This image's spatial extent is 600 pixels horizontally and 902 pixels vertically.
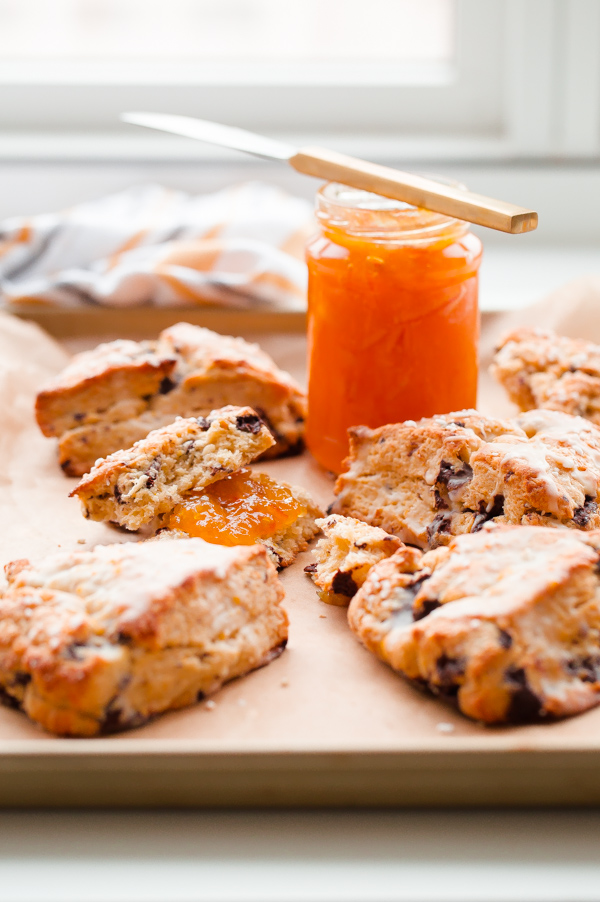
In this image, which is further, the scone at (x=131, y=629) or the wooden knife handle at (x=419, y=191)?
the wooden knife handle at (x=419, y=191)

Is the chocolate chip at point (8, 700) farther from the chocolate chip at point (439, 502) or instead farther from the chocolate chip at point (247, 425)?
the chocolate chip at point (439, 502)

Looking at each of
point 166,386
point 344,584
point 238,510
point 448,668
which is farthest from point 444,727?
point 166,386

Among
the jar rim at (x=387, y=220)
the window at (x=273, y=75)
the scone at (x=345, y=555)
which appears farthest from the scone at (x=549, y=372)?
the window at (x=273, y=75)

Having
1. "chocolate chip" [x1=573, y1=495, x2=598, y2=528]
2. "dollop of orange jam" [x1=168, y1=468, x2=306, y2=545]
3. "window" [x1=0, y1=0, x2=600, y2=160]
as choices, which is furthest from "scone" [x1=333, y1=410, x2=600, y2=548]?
"window" [x1=0, y1=0, x2=600, y2=160]

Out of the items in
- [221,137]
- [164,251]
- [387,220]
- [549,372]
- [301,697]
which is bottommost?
[301,697]

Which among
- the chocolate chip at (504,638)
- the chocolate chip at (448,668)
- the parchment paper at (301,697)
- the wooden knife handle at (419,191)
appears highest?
the wooden knife handle at (419,191)

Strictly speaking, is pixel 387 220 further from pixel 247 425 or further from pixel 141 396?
pixel 141 396

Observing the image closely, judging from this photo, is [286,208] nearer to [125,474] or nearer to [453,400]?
[453,400]
